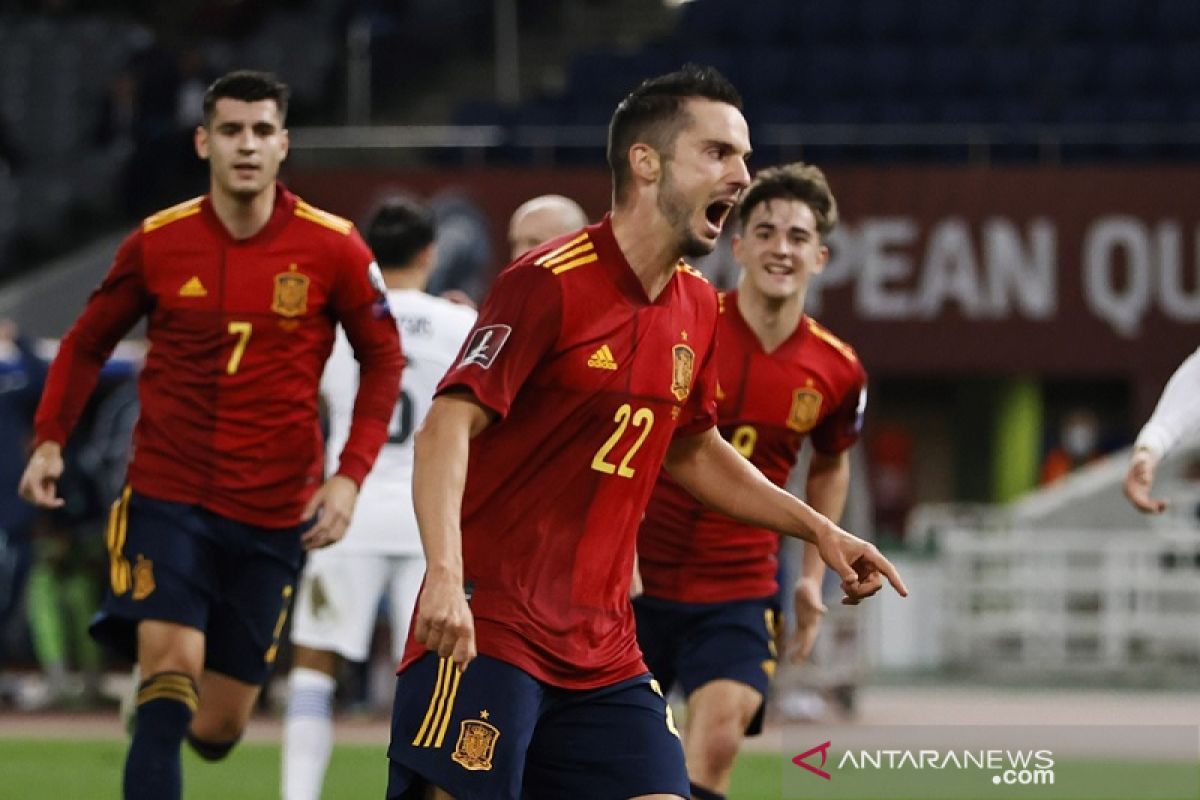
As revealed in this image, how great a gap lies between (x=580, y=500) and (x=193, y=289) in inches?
98.2

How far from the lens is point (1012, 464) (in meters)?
22.2

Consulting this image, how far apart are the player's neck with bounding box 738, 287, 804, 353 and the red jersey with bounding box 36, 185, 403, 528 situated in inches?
46.2

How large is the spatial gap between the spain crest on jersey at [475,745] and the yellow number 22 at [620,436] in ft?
2.04

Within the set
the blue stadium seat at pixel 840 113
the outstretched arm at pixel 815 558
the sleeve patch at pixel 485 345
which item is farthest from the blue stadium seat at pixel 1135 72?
the sleeve patch at pixel 485 345

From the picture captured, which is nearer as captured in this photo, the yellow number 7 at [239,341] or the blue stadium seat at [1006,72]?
the yellow number 7 at [239,341]

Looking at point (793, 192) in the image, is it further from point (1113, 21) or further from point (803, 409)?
point (1113, 21)

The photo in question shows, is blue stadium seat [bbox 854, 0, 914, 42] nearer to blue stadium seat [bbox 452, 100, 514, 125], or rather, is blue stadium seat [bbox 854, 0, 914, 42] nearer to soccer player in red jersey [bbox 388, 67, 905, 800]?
blue stadium seat [bbox 452, 100, 514, 125]

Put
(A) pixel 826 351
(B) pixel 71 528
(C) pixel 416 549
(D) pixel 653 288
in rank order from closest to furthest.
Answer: (D) pixel 653 288
(A) pixel 826 351
(C) pixel 416 549
(B) pixel 71 528

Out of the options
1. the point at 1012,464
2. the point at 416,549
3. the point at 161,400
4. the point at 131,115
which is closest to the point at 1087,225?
the point at 1012,464

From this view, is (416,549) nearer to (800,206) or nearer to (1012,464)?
(800,206)

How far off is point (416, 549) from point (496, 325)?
143 inches

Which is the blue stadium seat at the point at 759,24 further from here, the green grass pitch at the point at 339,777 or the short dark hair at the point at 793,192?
the short dark hair at the point at 793,192

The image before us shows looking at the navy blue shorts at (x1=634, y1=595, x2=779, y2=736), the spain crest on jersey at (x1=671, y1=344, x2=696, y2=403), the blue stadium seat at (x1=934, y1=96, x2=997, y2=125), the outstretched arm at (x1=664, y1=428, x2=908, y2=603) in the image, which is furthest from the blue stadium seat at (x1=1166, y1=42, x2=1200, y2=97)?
the spain crest on jersey at (x1=671, y1=344, x2=696, y2=403)

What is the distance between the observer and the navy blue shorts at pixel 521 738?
516 cm
